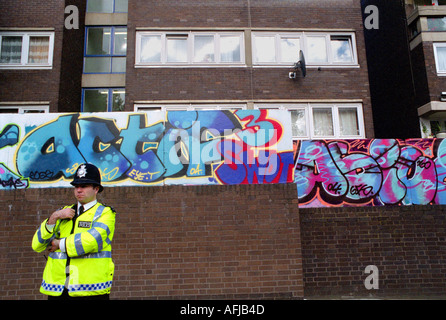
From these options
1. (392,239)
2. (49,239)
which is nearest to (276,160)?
(392,239)

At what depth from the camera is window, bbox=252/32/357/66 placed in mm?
13531

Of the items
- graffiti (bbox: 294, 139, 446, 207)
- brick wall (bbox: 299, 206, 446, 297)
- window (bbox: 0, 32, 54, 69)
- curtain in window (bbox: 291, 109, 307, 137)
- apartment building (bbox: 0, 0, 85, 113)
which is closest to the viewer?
brick wall (bbox: 299, 206, 446, 297)

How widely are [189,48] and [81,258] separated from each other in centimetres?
1107

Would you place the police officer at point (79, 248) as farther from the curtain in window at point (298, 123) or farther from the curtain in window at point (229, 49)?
the curtain in window at point (229, 49)

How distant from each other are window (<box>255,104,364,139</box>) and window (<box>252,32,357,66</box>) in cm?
165

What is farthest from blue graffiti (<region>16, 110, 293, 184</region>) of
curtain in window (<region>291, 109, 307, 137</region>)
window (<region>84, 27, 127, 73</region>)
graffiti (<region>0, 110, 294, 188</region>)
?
window (<region>84, 27, 127, 73</region>)

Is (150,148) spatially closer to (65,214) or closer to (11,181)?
(11,181)

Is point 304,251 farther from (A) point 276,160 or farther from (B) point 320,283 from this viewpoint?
(A) point 276,160

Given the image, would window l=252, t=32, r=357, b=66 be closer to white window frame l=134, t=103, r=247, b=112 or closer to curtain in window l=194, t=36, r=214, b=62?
curtain in window l=194, t=36, r=214, b=62

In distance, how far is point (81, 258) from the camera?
3.39 meters

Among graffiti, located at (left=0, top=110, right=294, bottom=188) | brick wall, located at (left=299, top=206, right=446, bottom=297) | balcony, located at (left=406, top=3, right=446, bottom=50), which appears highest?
balcony, located at (left=406, top=3, right=446, bottom=50)
